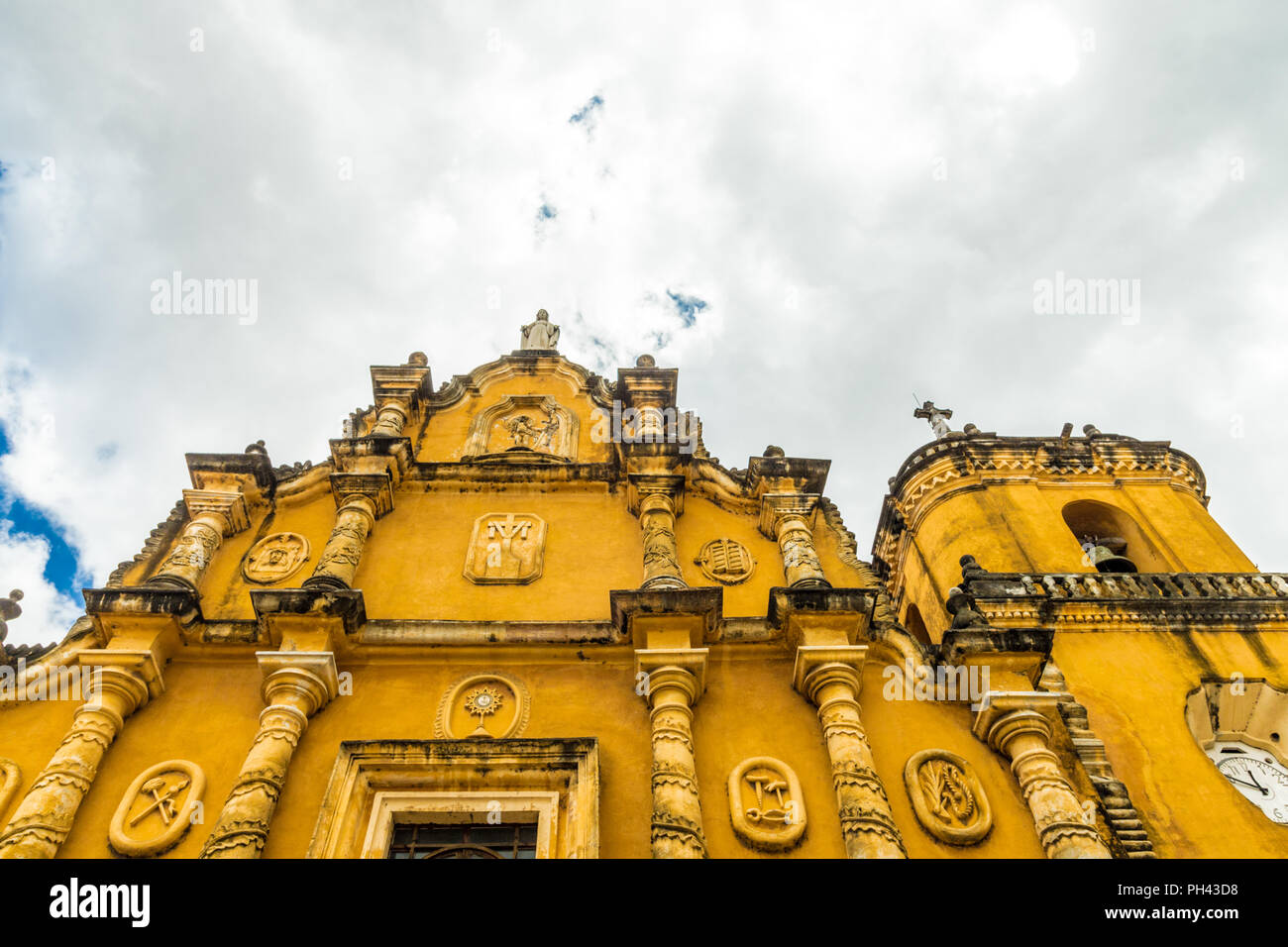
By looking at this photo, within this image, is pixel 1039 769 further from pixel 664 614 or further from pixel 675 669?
pixel 664 614

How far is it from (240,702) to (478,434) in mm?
5446

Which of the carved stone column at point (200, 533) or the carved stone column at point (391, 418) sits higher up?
the carved stone column at point (391, 418)

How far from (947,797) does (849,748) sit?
993 millimetres

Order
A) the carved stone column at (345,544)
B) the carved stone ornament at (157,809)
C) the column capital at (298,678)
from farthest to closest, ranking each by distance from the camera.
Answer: the carved stone column at (345,544)
the column capital at (298,678)
the carved stone ornament at (157,809)

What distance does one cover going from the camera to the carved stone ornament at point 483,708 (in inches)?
380

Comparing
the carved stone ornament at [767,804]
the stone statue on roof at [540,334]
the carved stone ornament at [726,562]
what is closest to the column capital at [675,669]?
the carved stone ornament at [767,804]

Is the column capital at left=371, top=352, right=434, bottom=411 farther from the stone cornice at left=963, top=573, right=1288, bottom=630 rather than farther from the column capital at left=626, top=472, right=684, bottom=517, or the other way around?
the stone cornice at left=963, top=573, right=1288, bottom=630

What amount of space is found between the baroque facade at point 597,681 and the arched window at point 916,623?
329cm

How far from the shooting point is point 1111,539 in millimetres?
17484

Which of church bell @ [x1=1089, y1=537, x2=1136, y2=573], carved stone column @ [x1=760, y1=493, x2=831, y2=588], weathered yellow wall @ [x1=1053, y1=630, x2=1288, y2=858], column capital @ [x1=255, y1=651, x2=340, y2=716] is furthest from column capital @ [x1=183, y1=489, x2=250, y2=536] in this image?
church bell @ [x1=1089, y1=537, x2=1136, y2=573]

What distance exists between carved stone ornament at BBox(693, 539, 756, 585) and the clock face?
6.16 m

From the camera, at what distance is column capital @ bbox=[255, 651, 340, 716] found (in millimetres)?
9469

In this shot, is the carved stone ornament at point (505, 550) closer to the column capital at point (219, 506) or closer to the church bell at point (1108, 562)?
the column capital at point (219, 506)

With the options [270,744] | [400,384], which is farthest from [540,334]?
[270,744]
